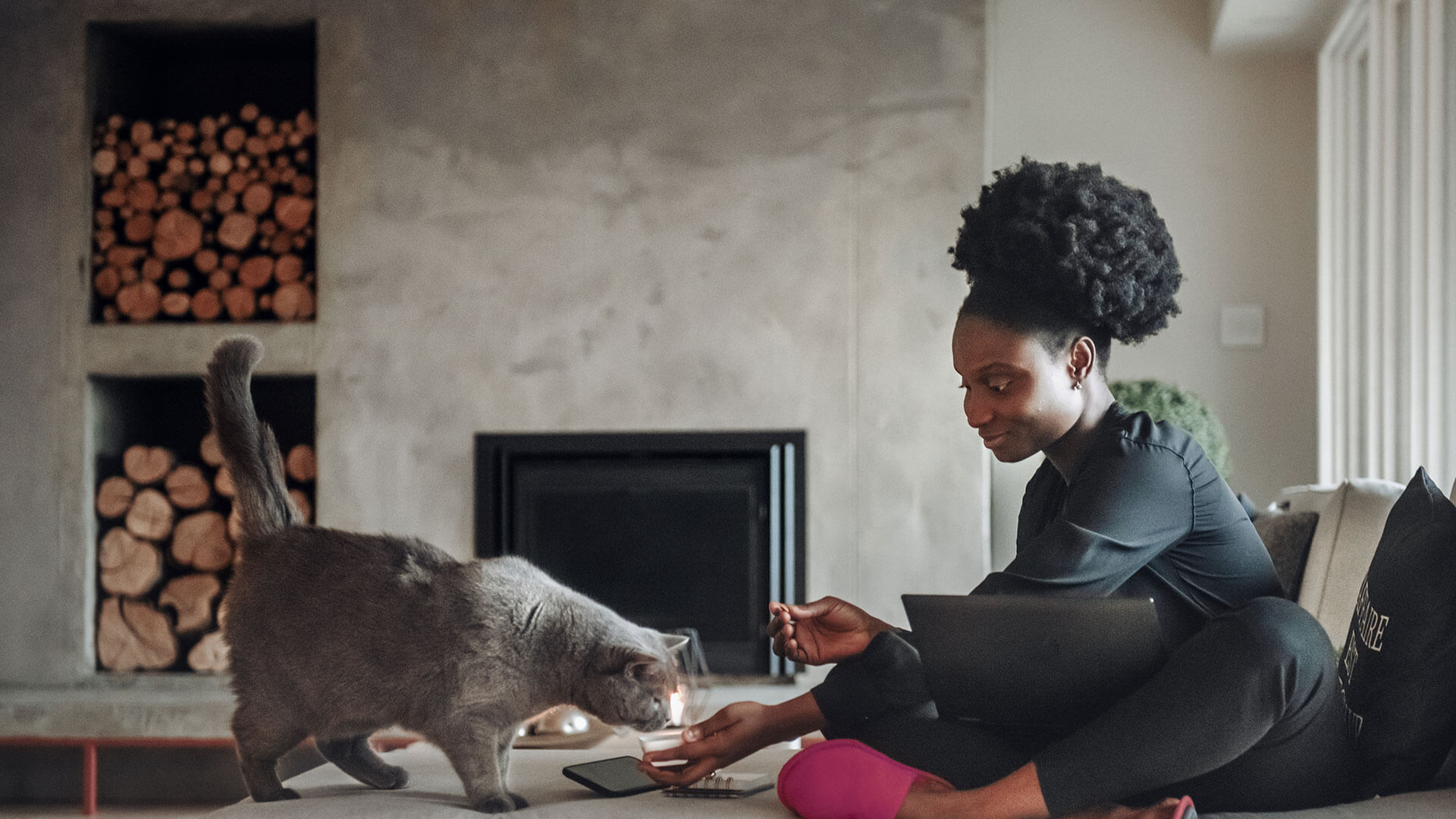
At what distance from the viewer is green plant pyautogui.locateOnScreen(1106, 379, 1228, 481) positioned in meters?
3.07

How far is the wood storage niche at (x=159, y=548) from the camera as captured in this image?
3314 mm

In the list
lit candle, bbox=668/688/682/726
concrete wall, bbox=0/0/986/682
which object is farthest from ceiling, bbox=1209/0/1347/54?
lit candle, bbox=668/688/682/726

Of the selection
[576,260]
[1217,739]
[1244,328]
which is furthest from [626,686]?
[1244,328]

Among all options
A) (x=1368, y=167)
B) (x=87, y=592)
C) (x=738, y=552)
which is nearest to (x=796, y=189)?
(x=738, y=552)

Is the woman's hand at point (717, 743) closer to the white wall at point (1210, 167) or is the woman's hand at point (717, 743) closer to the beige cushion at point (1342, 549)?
the beige cushion at point (1342, 549)

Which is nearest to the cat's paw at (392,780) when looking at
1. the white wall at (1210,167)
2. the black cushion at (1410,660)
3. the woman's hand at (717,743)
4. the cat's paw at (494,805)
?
the cat's paw at (494,805)

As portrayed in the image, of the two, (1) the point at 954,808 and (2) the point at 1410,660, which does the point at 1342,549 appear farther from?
(1) the point at 954,808

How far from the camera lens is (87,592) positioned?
329 centimetres

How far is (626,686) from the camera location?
1262mm

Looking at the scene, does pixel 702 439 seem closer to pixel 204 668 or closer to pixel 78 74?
pixel 204 668

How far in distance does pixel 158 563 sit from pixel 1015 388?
2871 millimetres

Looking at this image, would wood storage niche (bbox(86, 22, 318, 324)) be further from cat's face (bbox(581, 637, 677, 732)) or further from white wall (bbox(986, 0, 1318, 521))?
cat's face (bbox(581, 637, 677, 732))

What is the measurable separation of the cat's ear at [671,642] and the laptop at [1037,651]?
13.6 inches

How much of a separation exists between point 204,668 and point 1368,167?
Result: 336 centimetres
